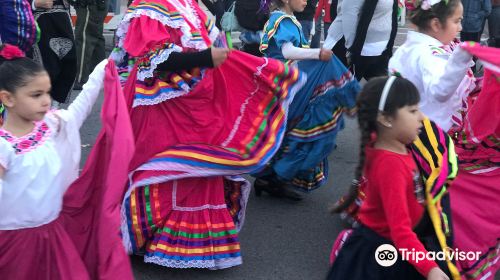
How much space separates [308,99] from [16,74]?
2.29m

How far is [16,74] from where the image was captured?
9.16 ft

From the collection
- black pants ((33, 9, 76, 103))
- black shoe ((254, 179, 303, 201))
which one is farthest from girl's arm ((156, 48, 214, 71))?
black pants ((33, 9, 76, 103))

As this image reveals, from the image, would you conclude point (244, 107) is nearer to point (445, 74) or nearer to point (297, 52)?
point (297, 52)

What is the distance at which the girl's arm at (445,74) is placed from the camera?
299 centimetres

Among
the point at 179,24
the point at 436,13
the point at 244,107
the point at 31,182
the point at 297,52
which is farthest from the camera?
the point at 297,52

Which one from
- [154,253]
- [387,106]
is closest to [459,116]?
[387,106]

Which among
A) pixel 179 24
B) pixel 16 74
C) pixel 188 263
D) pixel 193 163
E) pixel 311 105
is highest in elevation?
pixel 16 74

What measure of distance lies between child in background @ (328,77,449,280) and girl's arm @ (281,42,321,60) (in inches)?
74.2

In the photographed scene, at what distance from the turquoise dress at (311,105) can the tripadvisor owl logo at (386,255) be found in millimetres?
2122

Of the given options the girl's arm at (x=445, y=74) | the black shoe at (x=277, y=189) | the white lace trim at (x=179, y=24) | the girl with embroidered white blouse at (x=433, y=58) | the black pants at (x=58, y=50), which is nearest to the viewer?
the girl's arm at (x=445, y=74)

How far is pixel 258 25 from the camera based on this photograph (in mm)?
6227

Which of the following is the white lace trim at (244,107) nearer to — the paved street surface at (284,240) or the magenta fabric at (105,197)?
the paved street surface at (284,240)

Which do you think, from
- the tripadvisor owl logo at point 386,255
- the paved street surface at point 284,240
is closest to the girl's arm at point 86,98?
the paved street surface at point 284,240

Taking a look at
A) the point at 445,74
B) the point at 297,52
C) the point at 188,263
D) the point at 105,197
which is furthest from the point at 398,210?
the point at 297,52
